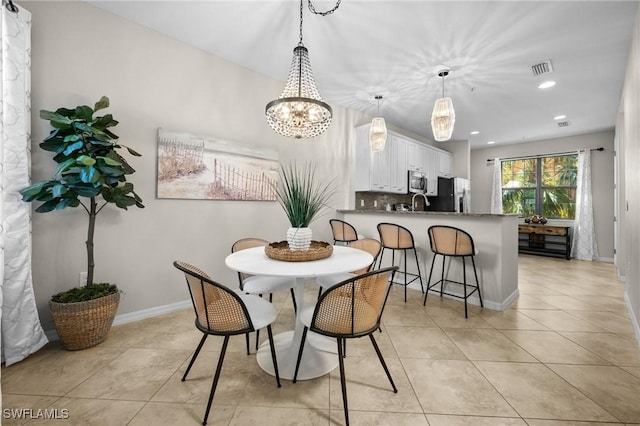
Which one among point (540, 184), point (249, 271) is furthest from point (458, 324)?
point (540, 184)

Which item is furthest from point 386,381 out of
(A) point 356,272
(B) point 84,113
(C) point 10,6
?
(C) point 10,6

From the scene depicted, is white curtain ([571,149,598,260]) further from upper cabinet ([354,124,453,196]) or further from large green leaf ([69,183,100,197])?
large green leaf ([69,183,100,197])

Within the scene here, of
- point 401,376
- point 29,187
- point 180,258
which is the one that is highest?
point 29,187

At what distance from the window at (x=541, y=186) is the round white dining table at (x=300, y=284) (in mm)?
6590

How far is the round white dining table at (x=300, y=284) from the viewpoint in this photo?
4.74 feet

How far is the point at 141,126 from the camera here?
250 centimetres

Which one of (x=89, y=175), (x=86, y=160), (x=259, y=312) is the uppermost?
(x=86, y=160)

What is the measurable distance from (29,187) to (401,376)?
276 centimetres

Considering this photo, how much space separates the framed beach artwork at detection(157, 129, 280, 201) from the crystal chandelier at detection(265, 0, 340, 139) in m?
1.11

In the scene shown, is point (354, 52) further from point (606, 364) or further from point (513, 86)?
point (606, 364)

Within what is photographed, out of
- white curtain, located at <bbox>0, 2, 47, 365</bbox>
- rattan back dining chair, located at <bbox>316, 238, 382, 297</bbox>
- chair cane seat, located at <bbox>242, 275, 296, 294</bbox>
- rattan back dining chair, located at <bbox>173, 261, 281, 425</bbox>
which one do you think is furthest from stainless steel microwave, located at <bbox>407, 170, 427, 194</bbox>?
white curtain, located at <bbox>0, 2, 47, 365</bbox>

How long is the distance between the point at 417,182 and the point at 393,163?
33.9 inches

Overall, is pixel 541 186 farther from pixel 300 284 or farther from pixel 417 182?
pixel 300 284

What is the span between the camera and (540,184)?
6.35 metres
